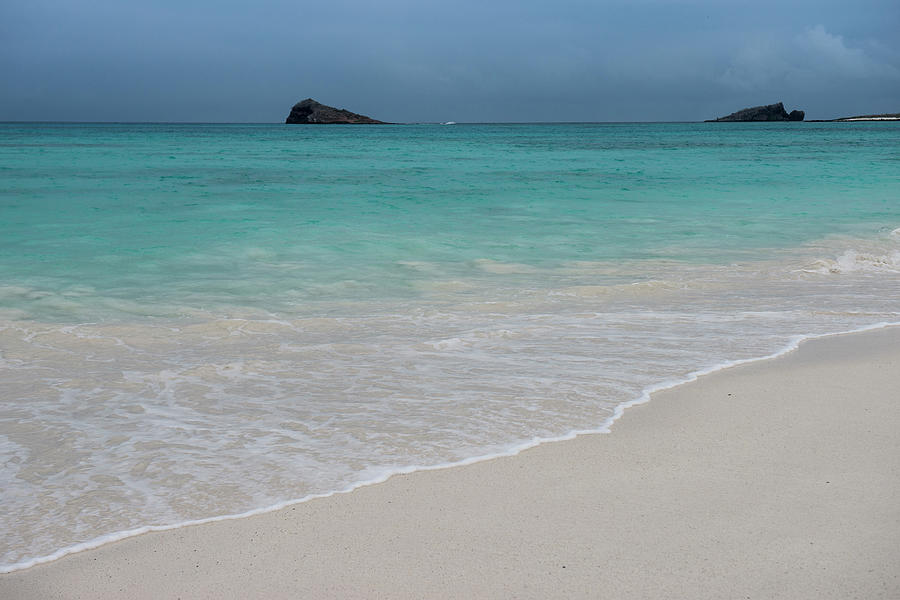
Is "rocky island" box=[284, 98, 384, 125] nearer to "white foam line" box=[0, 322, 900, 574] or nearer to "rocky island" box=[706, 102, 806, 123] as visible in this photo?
"rocky island" box=[706, 102, 806, 123]

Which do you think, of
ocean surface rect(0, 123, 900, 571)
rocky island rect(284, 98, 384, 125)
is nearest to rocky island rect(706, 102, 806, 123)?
rocky island rect(284, 98, 384, 125)

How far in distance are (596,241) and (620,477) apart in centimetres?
742

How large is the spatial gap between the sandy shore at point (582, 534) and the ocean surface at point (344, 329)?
190mm

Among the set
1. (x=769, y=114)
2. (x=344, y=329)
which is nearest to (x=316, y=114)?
(x=769, y=114)

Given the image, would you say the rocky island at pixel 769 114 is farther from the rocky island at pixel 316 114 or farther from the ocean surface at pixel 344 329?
the ocean surface at pixel 344 329

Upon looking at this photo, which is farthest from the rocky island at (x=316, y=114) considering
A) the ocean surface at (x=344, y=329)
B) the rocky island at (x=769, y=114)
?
the ocean surface at (x=344, y=329)

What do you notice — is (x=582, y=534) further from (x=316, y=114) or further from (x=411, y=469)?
(x=316, y=114)

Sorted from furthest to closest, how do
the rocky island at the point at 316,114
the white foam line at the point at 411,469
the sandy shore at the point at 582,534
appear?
the rocky island at the point at 316,114, the white foam line at the point at 411,469, the sandy shore at the point at 582,534

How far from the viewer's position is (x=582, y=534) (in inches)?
97.0

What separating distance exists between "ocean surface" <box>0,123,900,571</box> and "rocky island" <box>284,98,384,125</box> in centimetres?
14521

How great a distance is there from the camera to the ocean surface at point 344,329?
10.1ft

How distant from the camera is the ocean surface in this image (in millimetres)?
3070

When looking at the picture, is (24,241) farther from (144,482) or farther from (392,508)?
(392,508)

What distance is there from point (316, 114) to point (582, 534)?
158405mm
